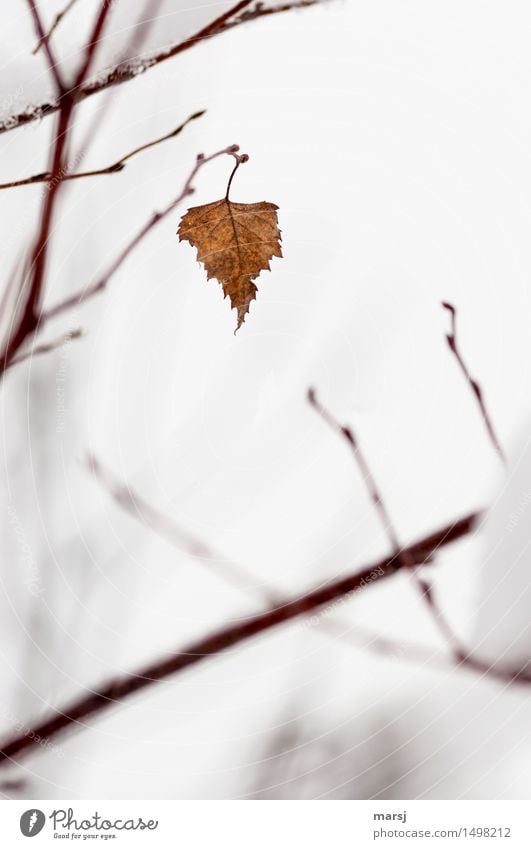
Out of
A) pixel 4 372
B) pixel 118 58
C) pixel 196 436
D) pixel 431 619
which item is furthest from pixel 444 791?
pixel 118 58

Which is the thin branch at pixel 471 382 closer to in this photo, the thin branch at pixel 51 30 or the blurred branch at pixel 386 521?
the blurred branch at pixel 386 521

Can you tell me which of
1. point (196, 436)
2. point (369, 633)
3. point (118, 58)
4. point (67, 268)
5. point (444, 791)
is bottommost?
point (444, 791)

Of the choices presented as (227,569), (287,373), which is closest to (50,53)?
(287,373)

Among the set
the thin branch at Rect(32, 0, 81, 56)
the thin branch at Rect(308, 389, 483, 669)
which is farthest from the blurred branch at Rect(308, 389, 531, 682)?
the thin branch at Rect(32, 0, 81, 56)

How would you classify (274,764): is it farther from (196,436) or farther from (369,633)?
(196,436)

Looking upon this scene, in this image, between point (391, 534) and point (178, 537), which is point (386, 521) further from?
point (178, 537)

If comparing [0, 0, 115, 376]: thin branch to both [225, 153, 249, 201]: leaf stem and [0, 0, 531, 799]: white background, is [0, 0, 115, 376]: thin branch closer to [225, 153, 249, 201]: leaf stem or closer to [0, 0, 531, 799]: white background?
[0, 0, 531, 799]: white background
